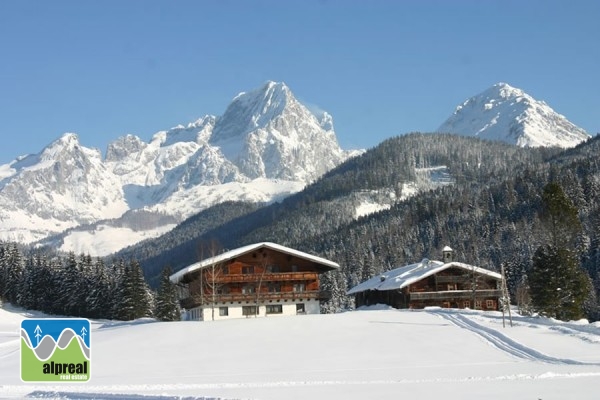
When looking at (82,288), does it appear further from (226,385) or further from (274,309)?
(226,385)

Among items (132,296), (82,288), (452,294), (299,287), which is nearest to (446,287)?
(452,294)

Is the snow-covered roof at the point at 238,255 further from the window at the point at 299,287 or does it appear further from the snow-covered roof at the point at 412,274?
the snow-covered roof at the point at 412,274

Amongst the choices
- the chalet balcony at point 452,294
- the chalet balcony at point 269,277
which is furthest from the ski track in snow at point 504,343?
the chalet balcony at point 452,294

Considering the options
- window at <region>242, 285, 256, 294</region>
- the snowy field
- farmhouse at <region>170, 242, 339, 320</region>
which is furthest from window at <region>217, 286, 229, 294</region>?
the snowy field

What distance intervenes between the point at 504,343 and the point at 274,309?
36.6 m

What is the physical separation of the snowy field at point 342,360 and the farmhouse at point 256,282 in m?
15.9

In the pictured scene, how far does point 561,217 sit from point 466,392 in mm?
46512

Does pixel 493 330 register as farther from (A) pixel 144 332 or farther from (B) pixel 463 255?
(B) pixel 463 255

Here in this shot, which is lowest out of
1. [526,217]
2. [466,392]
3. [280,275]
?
[466,392]

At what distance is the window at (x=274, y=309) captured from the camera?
75312mm

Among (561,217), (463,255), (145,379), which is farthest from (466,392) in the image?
(463,255)

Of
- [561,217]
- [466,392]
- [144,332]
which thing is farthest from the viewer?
[561,217]

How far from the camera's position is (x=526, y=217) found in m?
192

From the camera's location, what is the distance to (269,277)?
75188 mm
